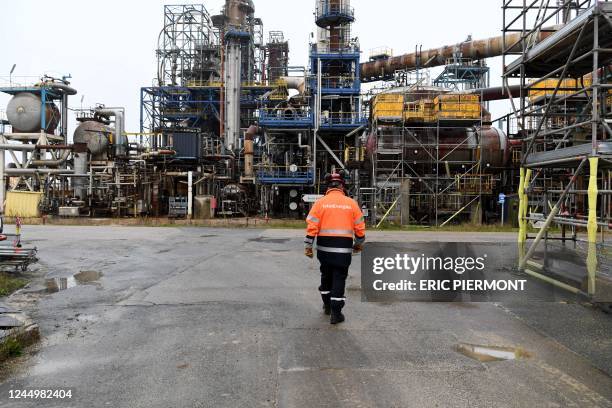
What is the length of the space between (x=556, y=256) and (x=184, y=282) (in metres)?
8.70

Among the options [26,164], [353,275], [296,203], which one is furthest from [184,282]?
[26,164]

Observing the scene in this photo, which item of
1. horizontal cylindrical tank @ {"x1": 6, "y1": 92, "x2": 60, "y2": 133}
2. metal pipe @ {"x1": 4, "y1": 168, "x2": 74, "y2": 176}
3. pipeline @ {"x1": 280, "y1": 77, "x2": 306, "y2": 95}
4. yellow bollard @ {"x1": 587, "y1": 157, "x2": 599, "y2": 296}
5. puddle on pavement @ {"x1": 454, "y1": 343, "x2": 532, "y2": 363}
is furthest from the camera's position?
pipeline @ {"x1": 280, "y1": 77, "x2": 306, "y2": 95}

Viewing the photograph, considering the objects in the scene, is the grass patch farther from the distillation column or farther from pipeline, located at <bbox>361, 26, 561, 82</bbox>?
pipeline, located at <bbox>361, 26, 561, 82</bbox>

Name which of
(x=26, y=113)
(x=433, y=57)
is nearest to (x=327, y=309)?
(x=433, y=57)

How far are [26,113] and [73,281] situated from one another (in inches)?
1454

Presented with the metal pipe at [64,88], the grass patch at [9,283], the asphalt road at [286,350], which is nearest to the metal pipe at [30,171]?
the metal pipe at [64,88]

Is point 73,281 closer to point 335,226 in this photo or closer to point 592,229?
point 335,226

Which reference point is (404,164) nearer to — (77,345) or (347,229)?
(347,229)

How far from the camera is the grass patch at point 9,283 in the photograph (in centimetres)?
806

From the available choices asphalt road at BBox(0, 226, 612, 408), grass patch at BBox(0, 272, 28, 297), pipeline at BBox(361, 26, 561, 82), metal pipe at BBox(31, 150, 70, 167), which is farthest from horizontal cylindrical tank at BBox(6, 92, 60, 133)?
asphalt road at BBox(0, 226, 612, 408)

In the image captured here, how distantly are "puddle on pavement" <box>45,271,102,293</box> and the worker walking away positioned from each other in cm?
504

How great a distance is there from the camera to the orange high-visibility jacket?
626cm

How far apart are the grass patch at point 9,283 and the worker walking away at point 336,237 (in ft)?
17.7

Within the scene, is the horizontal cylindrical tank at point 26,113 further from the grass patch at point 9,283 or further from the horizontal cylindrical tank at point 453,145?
the grass patch at point 9,283
